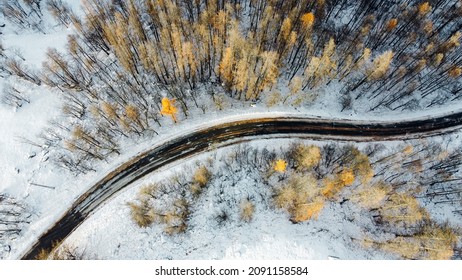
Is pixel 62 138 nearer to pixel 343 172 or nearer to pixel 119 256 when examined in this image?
pixel 119 256

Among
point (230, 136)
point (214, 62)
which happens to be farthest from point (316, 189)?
point (214, 62)

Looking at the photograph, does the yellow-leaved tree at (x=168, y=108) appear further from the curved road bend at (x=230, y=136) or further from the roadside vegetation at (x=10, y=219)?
the roadside vegetation at (x=10, y=219)

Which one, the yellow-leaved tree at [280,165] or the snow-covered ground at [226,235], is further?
the yellow-leaved tree at [280,165]

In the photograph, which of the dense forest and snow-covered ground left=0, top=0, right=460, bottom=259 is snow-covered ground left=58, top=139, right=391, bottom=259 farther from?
the dense forest

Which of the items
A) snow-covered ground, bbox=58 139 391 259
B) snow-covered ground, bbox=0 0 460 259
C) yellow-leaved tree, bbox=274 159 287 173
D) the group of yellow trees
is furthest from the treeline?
snow-covered ground, bbox=0 0 460 259

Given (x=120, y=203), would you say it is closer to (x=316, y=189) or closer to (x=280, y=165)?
(x=280, y=165)

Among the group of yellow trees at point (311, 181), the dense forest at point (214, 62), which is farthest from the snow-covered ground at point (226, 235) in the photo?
the dense forest at point (214, 62)
